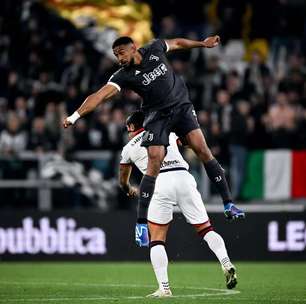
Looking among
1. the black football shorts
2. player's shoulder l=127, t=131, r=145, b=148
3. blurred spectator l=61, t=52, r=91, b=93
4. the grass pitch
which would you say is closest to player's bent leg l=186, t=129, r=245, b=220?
the black football shorts

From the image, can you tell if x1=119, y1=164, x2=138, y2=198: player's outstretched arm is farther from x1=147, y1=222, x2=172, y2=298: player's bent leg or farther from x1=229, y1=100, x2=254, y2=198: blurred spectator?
x1=229, y1=100, x2=254, y2=198: blurred spectator

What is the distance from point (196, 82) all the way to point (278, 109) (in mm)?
2430

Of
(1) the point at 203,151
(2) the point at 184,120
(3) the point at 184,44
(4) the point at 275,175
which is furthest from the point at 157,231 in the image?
(4) the point at 275,175

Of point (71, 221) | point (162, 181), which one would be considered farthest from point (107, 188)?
point (162, 181)

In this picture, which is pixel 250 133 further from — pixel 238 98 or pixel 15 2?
pixel 15 2

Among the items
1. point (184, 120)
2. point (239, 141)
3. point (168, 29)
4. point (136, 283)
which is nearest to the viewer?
point (184, 120)

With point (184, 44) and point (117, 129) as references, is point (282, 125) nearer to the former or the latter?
point (117, 129)

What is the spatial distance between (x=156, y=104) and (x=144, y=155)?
2.24 ft

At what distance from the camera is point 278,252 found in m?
20.9

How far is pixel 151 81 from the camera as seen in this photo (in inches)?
536

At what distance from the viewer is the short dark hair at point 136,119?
45.5ft

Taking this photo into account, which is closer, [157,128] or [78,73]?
[157,128]

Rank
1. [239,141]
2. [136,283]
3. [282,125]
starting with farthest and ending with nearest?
[282,125], [239,141], [136,283]

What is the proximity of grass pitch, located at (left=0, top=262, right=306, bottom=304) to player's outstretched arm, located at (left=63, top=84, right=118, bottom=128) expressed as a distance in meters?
2.02
